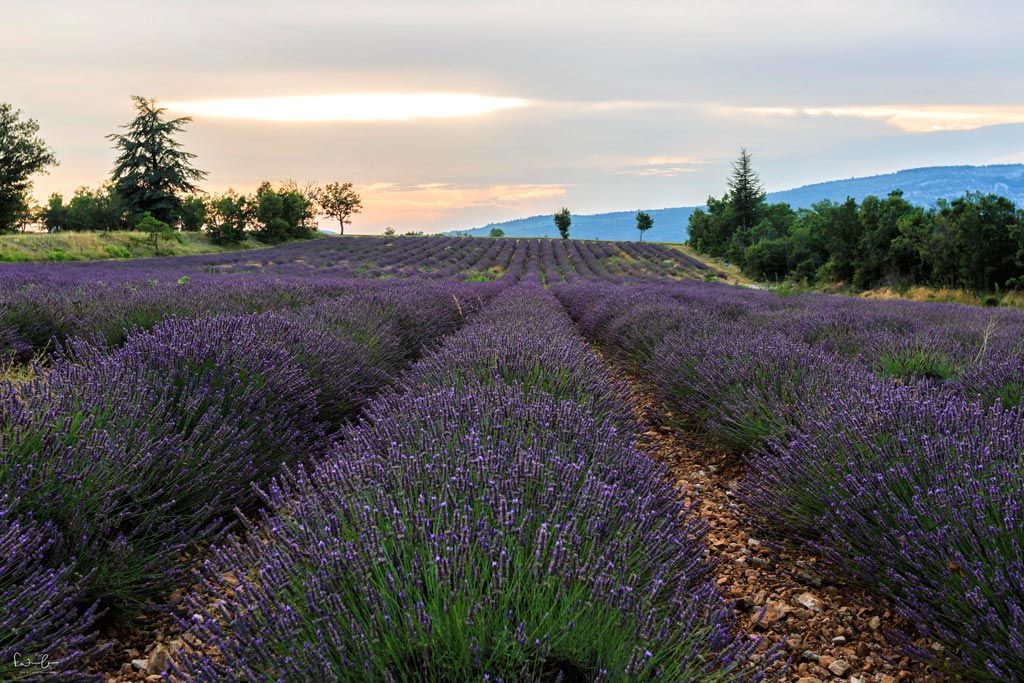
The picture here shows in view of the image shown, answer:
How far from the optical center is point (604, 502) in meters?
1.72

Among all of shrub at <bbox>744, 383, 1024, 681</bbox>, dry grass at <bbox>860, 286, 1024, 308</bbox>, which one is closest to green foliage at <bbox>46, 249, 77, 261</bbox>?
shrub at <bbox>744, 383, 1024, 681</bbox>

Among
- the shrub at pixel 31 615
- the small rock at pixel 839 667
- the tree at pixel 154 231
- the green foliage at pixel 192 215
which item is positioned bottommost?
the small rock at pixel 839 667

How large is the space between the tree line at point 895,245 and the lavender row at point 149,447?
2521 centimetres

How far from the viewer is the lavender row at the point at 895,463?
1778 mm

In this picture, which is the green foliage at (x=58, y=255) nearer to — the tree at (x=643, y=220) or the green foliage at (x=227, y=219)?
the green foliage at (x=227, y=219)

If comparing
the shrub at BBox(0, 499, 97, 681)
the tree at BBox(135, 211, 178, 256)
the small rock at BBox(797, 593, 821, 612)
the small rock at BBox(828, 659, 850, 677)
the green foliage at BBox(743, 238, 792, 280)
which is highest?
the tree at BBox(135, 211, 178, 256)

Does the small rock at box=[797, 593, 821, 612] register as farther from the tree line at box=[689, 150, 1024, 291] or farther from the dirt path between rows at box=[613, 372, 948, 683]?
the tree line at box=[689, 150, 1024, 291]

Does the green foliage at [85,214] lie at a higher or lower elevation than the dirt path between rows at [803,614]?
higher

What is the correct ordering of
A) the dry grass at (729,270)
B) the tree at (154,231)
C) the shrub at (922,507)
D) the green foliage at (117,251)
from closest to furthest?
the shrub at (922,507) → the green foliage at (117,251) → the tree at (154,231) → the dry grass at (729,270)

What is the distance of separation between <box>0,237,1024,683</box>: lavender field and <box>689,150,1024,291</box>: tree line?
23.0 meters

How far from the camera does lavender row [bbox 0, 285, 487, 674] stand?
1.99 m

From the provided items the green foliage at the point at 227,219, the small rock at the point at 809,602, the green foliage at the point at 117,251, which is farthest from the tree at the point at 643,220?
the small rock at the point at 809,602

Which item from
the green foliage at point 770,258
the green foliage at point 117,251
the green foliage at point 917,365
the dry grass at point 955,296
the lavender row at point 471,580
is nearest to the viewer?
the lavender row at point 471,580

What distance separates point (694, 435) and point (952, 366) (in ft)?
6.97
